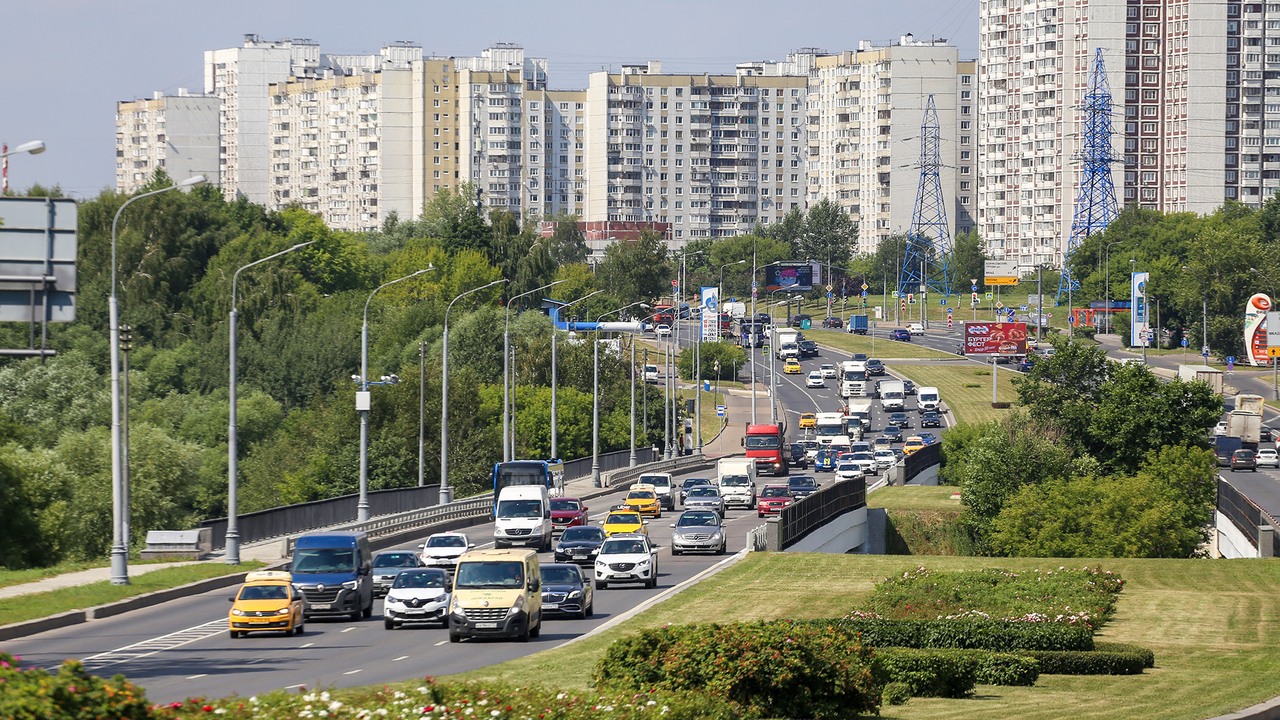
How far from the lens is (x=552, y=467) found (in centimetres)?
7506

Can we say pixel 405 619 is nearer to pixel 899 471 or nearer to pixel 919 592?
pixel 919 592

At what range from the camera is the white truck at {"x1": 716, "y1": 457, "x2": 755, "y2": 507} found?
70562mm

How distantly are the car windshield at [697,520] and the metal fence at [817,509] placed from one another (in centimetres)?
229

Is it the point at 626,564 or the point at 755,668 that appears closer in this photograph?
the point at 755,668

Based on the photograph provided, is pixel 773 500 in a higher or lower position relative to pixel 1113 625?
lower

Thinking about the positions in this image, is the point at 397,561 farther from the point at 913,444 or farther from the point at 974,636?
the point at 913,444

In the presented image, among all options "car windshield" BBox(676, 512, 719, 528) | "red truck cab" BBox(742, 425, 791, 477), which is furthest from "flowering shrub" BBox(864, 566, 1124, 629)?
"red truck cab" BBox(742, 425, 791, 477)

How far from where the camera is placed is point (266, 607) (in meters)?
29.8

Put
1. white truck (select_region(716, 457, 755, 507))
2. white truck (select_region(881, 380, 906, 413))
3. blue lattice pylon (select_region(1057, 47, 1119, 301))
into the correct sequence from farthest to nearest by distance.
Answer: blue lattice pylon (select_region(1057, 47, 1119, 301)) < white truck (select_region(881, 380, 906, 413)) < white truck (select_region(716, 457, 755, 507))

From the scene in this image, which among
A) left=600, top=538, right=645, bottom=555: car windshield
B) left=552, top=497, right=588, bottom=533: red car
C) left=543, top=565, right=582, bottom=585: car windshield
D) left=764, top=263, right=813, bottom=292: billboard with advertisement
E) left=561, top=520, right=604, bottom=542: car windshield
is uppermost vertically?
left=764, top=263, right=813, bottom=292: billboard with advertisement

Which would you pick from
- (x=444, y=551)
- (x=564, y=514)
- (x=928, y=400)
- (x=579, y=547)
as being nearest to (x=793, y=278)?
(x=928, y=400)

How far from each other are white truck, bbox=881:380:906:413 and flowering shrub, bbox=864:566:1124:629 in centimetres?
8334

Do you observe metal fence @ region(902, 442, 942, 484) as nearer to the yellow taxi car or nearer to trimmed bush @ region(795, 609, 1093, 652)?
the yellow taxi car

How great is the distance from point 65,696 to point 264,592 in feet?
68.0
